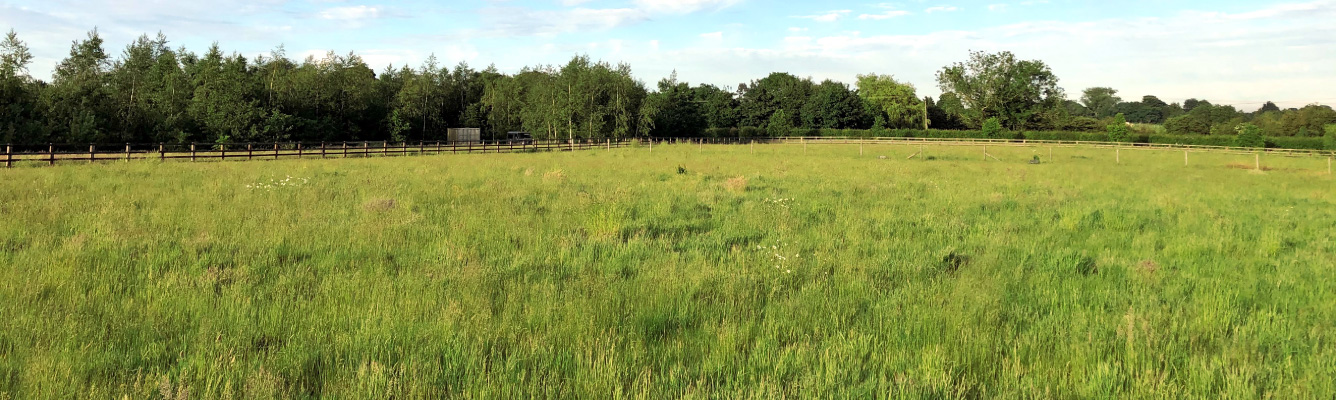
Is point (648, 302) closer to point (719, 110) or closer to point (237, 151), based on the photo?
point (237, 151)

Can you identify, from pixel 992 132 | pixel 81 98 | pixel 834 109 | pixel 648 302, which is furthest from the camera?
pixel 834 109

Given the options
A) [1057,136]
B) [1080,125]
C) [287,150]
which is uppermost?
[1080,125]

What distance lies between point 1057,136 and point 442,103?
6492 cm

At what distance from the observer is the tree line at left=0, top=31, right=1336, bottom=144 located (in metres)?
43.9

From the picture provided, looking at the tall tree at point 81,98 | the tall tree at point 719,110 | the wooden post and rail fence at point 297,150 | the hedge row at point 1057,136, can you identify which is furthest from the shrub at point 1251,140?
the tall tree at point 81,98

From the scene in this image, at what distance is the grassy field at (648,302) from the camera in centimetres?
393

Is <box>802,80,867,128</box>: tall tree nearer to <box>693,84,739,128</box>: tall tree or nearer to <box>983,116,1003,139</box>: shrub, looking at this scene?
<box>693,84,739,128</box>: tall tree

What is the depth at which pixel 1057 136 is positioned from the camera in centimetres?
6962

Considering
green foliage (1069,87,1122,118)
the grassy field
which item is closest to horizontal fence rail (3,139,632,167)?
the grassy field

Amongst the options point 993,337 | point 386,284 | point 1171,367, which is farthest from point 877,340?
point 386,284

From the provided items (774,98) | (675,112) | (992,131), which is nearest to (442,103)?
(675,112)

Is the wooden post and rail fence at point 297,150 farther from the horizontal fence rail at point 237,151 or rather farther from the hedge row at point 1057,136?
the hedge row at point 1057,136

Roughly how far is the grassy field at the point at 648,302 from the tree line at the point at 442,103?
132ft

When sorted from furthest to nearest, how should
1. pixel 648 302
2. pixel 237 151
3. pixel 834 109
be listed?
pixel 834 109 < pixel 237 151 < pixel 648 302
